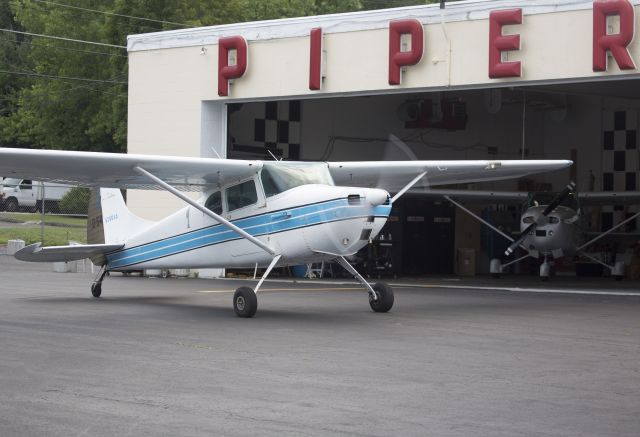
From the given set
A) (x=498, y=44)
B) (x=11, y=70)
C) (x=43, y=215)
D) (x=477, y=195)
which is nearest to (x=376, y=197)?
(x=498, y=44)

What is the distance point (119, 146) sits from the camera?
168 feet

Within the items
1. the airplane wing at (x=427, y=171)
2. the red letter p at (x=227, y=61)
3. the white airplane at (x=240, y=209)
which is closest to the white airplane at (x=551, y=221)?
the red letter p at (x=227, y=61)

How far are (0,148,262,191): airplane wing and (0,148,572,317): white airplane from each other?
0.01m

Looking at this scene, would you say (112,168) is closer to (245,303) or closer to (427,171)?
(245,303)

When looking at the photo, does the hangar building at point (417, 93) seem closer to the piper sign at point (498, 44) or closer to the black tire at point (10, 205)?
the piper sign at point (498, 44)

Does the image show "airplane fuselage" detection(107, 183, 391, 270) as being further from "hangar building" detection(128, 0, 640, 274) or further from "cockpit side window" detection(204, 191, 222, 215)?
"hangar building" detection(128, 0, 640, 274)

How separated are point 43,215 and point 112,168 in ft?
46.4

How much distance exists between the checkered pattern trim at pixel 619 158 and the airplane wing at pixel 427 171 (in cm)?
1450

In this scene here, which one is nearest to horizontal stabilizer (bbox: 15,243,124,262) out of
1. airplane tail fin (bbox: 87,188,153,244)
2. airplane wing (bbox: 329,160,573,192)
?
airplane tail fin (bbox: 87,188,153,244)

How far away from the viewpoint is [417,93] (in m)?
24.4

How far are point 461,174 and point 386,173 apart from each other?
5.13ft

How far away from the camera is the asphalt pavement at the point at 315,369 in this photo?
21.0 feet

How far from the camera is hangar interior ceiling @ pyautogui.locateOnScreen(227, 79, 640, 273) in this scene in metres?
27.3

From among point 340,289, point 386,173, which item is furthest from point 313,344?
point 340,289
